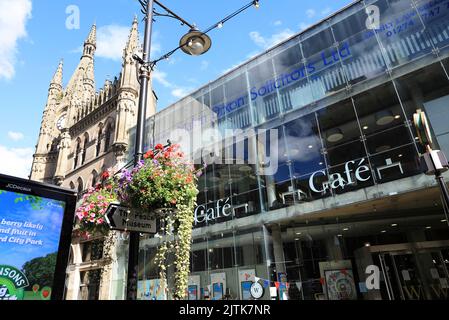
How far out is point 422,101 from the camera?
498 inches

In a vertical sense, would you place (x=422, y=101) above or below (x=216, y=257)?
above

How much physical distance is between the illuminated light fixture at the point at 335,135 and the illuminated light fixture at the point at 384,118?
5.59 ft

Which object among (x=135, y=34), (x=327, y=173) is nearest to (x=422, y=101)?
(x=327, y=173)

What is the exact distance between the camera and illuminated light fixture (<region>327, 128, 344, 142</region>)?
15.0 m

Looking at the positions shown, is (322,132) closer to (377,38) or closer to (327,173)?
(327,173)

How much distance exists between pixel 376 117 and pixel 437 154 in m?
8.69

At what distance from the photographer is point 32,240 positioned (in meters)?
3.51

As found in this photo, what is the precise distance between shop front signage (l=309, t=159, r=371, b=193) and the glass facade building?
48 mm

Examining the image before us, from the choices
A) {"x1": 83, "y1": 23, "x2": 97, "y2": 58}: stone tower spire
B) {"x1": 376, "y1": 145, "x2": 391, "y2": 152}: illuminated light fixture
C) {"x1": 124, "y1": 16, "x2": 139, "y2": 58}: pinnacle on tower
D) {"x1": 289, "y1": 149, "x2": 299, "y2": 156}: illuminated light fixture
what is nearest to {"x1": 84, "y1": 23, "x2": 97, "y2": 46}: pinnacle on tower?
{"x1": 83, "y1": 23, "x2": 97, "y2": 58}: stone tower spire

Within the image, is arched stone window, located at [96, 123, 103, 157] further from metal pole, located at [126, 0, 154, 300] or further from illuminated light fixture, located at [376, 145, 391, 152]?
metal pole, located at [126, 0, 154, 300]

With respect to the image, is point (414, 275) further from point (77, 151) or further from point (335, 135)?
point (77, 151)

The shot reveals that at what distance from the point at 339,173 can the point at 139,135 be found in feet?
33.0

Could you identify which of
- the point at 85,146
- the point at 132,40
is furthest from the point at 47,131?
the point at 132,40
